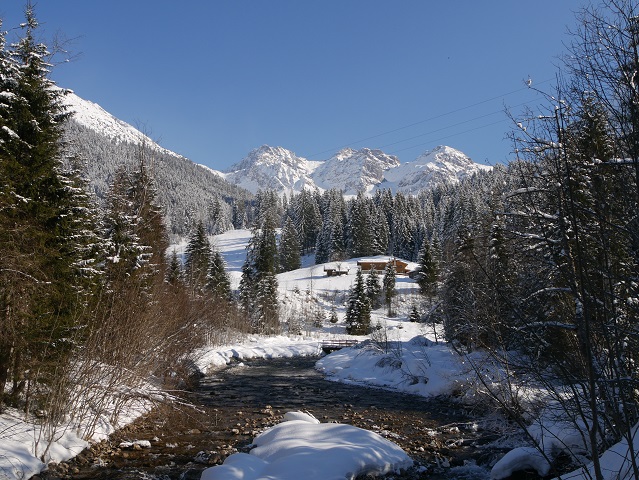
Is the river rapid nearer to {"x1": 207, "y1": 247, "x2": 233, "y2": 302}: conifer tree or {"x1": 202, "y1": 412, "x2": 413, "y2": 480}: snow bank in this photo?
{"x1": 202, "y1": 412, "x2": 413, "y2": 480}: snow bank

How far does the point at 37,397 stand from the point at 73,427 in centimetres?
106

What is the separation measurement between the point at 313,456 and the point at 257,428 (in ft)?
15.5

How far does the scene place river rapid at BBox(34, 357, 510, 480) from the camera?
9.38 meters

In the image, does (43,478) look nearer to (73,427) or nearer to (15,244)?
(73,427)

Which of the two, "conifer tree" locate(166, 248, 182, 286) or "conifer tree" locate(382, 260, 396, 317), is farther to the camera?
"conifer tree" locate(382, 260, 396, 317)

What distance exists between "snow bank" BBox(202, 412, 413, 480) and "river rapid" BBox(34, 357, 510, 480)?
560mm

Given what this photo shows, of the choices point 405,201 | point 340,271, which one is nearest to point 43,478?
point 340,271

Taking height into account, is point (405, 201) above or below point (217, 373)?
above

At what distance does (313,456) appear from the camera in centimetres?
851

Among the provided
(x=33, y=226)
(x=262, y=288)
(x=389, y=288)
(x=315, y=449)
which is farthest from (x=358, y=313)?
(x=33, y=226)

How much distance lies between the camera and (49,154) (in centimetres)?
1058

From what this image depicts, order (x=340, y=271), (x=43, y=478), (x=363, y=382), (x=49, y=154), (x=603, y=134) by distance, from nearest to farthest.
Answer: (x=603, y=134) < (x=43, y=478) < (x=49, y=154) < (x=363, y=382) < (x=340, y=271)

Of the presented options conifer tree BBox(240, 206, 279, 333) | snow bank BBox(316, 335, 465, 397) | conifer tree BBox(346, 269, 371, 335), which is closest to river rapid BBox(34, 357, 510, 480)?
snow bank BBox(316, 335, 465, 397)

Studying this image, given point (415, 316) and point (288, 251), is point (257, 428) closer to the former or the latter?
point (415, 316)
